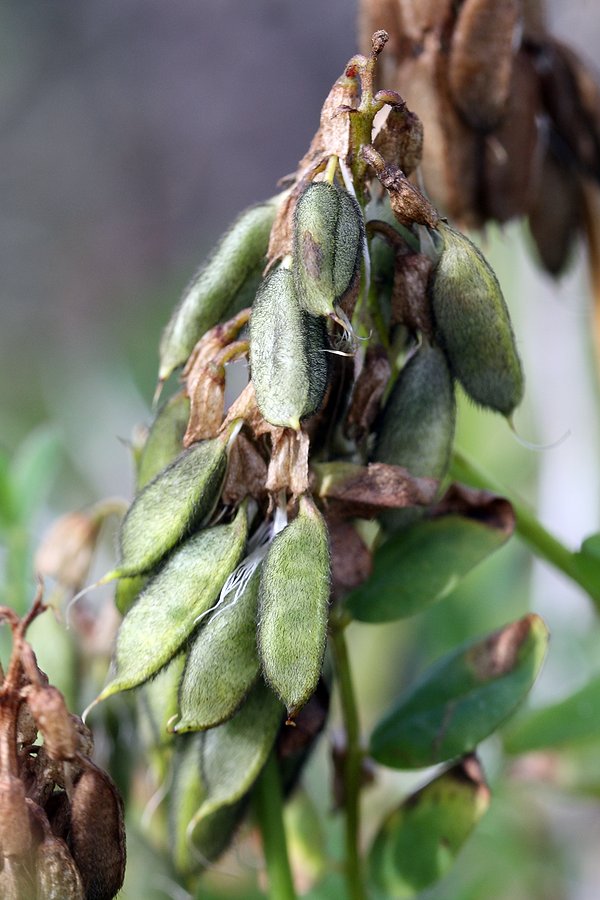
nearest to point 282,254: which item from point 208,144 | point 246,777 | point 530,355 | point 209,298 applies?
point 209,298

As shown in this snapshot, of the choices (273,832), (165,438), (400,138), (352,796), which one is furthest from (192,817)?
(400,138)

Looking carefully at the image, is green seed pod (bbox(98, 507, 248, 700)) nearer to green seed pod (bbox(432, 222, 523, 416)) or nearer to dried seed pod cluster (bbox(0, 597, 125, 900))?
dried seed pod cluster (bbox(0, 597, 125, 900))

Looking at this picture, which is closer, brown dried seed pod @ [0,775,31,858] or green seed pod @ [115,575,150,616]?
brown dried seed pod @ [0,775,31,858]

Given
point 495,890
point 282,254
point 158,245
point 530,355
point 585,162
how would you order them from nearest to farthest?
point 282,254, point 585,162, point 495,890, point 530,355, point 158,245

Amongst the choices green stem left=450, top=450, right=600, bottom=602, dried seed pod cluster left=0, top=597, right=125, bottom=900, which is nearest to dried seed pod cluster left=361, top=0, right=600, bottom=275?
green stem left=450, top=450, right=600, bottom=602

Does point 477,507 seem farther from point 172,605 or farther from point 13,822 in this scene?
point 13,822

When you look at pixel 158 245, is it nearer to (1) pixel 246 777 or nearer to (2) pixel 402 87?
(2) pixel 402 87
